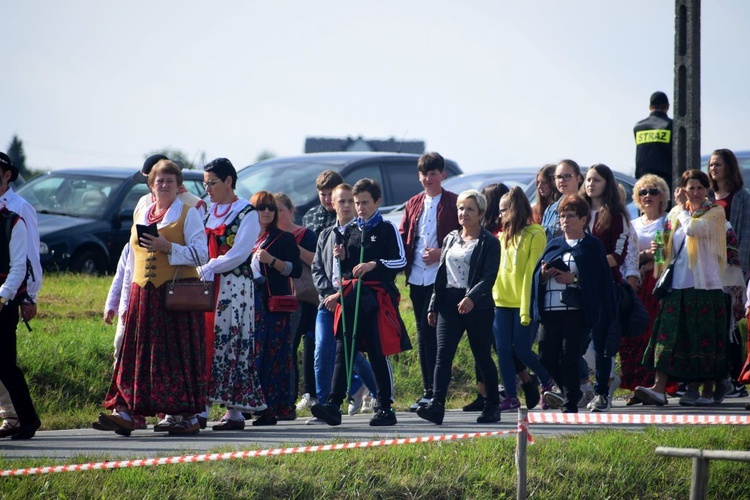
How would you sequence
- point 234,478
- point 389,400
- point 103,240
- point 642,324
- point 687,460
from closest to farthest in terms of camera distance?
point 234,478 < point 687,460 < point 389,400 < point 642,324 < point 103,240

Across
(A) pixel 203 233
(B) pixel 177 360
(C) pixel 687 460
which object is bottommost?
(C) pixel 687 460

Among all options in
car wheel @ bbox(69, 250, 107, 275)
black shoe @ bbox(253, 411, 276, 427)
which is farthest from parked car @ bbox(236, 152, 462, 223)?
black shoe @ bbox(253, 411, 276, 427)

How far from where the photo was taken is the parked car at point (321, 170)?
17.4m

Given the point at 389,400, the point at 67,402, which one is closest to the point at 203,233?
the point at 389,400

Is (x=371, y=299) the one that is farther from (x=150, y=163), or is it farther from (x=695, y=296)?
(x=695, y=296)

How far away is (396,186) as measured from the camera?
61.6ft

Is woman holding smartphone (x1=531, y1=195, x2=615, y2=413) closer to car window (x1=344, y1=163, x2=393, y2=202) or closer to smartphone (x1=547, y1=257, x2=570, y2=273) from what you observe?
smartphone (x1=547, y1=257, x2=570, y2=273)

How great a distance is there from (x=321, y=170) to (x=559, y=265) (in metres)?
7.26

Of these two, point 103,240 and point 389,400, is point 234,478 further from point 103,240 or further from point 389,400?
point 103,240

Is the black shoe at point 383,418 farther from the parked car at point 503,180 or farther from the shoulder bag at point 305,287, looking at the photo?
the parked car at point 503,180

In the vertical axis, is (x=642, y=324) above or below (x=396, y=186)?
below

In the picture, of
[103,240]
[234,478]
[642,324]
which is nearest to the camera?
[234,478]

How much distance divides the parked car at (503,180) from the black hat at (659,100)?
2.29 metres

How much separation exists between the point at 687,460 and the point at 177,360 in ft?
11.8
